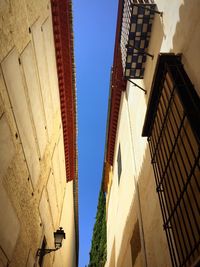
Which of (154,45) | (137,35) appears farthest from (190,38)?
(137,35)

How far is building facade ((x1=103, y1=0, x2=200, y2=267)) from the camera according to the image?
107 inches

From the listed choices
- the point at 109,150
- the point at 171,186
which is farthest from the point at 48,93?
the point at 109,150

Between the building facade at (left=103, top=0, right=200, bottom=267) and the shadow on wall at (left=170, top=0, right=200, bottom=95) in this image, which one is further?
the shadow on wall at (left=170, top=0, right=200, bottom=95)

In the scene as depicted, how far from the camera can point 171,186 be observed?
3.15 m

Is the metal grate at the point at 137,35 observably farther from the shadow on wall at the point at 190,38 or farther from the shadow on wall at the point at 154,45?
the shadow on wall at the point at 190,38

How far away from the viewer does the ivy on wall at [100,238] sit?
12223mm

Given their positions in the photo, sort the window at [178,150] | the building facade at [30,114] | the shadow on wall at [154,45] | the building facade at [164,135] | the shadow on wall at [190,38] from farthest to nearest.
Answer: the shadow on wall at [154,45] < the building facade at [30,114] < the shadow on wall at [190,38] < the building facade at [164,135] < the window at [178,150]

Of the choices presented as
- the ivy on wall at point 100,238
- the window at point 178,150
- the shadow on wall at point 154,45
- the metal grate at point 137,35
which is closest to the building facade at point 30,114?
the metal grate at point 137,35

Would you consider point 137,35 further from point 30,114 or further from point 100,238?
point 100,238

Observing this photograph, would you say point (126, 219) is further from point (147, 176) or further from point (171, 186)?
point (171, 186)

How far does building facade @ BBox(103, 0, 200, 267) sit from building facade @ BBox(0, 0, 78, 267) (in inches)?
73.0

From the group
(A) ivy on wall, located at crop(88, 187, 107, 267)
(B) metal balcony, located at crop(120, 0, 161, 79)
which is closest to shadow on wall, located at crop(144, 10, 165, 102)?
(B) metal balcony, located at crop(120, 0, 161, 79)

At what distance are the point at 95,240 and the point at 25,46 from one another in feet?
38.9

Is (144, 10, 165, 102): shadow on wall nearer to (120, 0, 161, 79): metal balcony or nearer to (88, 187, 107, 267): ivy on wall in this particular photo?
→ (120, 0, 161, 79): metal balcony
